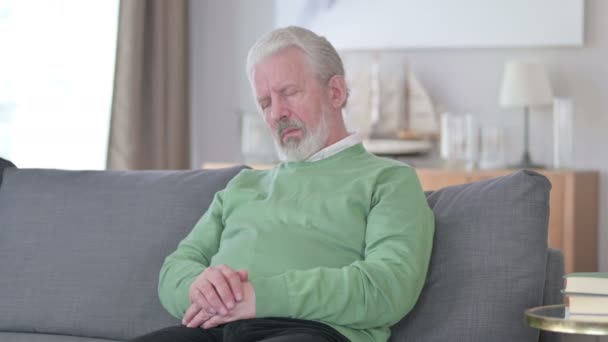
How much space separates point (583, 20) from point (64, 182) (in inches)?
125

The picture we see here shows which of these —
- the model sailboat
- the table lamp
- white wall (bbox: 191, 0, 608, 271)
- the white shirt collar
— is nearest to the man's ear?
A: the white shirt collar

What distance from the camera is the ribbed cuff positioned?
1784mm

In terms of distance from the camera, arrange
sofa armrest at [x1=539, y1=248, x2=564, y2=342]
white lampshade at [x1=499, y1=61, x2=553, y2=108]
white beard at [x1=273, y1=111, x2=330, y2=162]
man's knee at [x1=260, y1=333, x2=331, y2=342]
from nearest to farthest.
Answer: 1. man's knee at [x1=260, y1=333, x2=331, y2=342]
2. sofa armrest at [x1=539, y1=248, x2=564, y2=342]
3. white beard at [x1=273, y1=111, x2=330, y2=162]
4. white lampshade at [x1=499, y1=61, x2=553, y2=108]

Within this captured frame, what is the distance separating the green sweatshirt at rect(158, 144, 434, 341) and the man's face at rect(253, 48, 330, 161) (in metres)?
0.06

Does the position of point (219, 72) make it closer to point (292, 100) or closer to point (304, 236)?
point (292, 100)

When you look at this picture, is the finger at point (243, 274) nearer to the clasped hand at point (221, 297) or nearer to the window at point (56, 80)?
the clasped hand at point (221, 297)

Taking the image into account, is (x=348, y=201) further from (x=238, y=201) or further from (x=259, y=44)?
(x=259, y=44)

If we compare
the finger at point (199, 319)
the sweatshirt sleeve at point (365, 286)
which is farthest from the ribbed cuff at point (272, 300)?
the finger at point (199, 319)

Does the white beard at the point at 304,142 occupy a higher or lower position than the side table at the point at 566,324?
higher

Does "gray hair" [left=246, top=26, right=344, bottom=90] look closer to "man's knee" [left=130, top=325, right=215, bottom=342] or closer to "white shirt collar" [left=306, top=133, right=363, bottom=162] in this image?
"white shirt collar" [left=306, top=133, right=363, bottom=162]

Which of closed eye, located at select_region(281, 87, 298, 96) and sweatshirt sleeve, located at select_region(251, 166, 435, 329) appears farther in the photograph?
closed eye, located at select_region(281, 87, 298, 96)

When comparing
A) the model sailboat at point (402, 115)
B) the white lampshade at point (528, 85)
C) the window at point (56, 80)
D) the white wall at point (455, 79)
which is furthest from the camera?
the model sailboat at point (402, 115)

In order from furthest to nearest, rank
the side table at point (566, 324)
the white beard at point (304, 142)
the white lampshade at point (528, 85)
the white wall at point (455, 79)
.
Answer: the white wall at point (455, 79) → the white lampshade at point (528, 85) → the white beard at point (304, 142) → the side table at point (566, 324)

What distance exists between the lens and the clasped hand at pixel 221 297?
5.88ft
